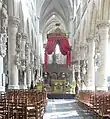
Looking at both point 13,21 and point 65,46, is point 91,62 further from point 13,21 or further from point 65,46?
point 65,46

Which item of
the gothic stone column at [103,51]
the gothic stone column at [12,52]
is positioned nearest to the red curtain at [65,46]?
the gothic stone column at [12,52]

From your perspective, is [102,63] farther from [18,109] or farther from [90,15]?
[18,109]

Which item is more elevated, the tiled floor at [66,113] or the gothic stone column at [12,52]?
the gothic stone column at [12,52]

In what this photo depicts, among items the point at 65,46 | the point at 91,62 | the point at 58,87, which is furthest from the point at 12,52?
the point at 65,46

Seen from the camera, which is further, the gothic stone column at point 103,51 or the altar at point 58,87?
the altar at point 58,87

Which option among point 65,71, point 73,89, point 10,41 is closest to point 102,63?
point 10,41

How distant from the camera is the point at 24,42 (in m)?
27.5

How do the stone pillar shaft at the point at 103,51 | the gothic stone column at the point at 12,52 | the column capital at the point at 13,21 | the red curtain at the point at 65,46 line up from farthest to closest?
the red curtain at the point at 65,46 < the gothic stone column at the point at 12,52 < the column capital at the point at 13,21 < the stone pillar shaft at the point at 103,51

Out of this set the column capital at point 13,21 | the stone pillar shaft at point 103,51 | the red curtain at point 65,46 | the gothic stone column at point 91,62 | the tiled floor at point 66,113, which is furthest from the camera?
the red curtain at point 65,46

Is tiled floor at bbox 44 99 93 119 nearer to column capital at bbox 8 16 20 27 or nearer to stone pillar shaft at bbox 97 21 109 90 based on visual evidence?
stone pillar shaft at bbox 97 21 109 90

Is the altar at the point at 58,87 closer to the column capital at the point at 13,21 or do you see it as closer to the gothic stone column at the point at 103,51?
the gothic stone column at the point at 103,51

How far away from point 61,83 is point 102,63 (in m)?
16.4

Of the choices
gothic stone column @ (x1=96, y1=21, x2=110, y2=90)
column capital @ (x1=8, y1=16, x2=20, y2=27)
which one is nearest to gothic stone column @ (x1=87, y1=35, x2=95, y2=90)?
gothic stone column @ (x1=96, y1=21, x2=110, y2=90)

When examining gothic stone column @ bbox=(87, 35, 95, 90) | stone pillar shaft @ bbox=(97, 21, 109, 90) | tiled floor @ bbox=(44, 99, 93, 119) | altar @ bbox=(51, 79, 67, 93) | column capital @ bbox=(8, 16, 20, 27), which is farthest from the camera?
altar @ bbox=(51, 79, 67, 93)
